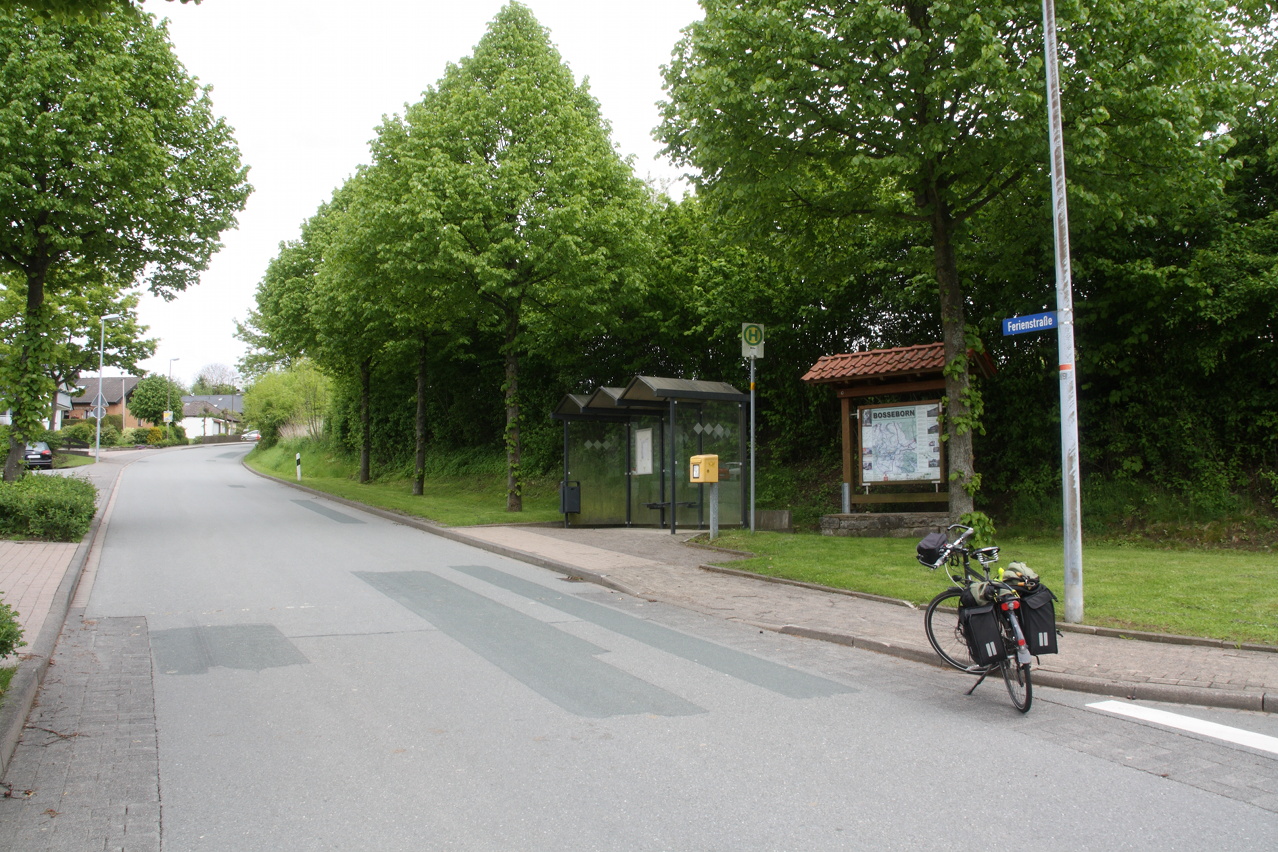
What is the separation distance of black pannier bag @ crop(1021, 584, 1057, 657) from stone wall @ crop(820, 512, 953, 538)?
9.00 m

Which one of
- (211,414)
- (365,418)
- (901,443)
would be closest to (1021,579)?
(901,443)

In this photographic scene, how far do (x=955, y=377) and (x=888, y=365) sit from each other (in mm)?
3220

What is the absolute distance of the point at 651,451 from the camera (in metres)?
18.5

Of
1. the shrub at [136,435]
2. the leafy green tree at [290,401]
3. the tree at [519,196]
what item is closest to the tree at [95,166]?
the tree at [519,196]

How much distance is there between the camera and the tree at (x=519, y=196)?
1892 cm

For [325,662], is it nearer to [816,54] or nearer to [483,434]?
[816,54]

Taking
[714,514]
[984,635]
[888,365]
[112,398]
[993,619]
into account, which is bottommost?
[984,635]

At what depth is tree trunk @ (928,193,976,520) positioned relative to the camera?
12.3m

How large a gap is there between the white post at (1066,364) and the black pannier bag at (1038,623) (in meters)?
2.50

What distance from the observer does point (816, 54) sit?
37.1ft

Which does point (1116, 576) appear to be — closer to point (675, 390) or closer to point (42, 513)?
point (675, 390)

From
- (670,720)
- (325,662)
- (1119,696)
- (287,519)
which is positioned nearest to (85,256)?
(287,519)

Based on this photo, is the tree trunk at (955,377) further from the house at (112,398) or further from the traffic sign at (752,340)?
the house at (112,398)

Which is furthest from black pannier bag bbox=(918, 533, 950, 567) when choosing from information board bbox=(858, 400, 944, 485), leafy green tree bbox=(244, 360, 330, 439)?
leafy green tree bbox=(244, 360, 330, 439)
